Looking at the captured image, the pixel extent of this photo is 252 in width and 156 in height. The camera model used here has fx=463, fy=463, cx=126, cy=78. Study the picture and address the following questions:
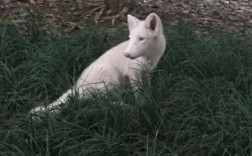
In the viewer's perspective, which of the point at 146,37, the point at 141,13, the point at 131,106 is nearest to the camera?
the point at 131,106

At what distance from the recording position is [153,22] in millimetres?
4645

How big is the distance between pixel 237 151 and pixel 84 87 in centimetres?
165

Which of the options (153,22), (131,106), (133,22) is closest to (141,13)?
(133,22)

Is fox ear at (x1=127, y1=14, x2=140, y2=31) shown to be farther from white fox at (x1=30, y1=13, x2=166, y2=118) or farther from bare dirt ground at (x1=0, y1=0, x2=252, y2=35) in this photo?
bare dirt ground at (x1=0, y1=0, x2=252, y2=35)

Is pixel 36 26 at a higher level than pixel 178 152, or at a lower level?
higher

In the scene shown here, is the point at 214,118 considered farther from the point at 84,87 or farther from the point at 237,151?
the point at 84,87

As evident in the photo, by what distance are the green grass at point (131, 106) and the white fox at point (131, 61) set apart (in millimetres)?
182

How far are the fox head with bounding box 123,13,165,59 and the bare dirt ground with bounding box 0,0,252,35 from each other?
7.83 ft

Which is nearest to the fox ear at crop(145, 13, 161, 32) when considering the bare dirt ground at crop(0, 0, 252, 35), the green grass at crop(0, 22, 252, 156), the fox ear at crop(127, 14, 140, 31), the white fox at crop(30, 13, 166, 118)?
the white fox at crop(30, 13, 166, 118)

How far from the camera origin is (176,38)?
588 centimetres

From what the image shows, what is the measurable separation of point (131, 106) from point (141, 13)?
4.19 m

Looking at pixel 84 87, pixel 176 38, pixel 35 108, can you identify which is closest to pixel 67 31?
pixel 176 38

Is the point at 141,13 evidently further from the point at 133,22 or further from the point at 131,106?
the point at 131,106

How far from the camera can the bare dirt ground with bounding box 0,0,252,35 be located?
727cm
